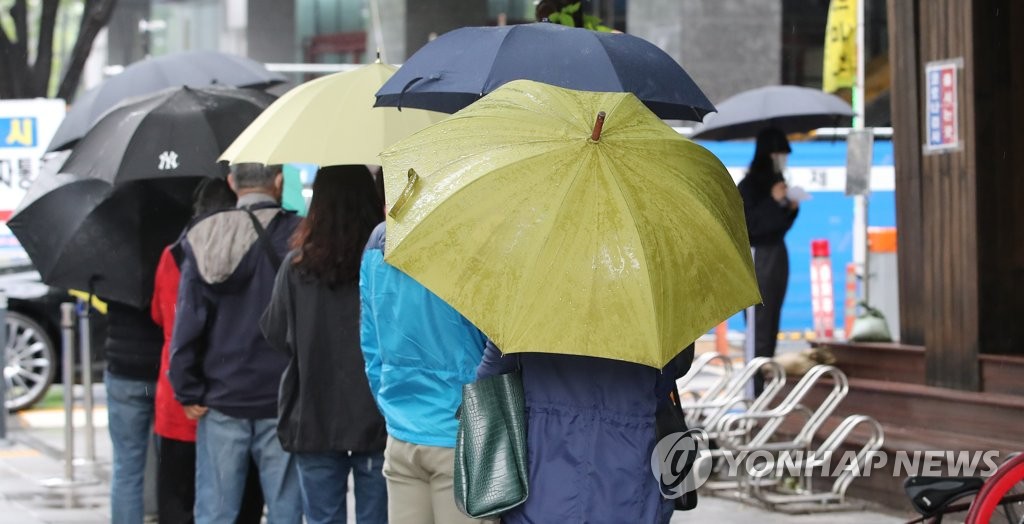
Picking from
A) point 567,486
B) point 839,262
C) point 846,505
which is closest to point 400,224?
point 567,486

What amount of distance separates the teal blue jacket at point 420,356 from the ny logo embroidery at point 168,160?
8.10 ft

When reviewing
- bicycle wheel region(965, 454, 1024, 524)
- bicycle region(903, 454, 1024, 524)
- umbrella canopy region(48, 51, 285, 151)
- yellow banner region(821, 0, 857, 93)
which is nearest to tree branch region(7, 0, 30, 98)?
umbrella canopy region(48, 51, 285, 151)

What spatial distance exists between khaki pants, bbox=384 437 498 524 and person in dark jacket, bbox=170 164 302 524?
1502 millimetres

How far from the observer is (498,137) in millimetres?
4070

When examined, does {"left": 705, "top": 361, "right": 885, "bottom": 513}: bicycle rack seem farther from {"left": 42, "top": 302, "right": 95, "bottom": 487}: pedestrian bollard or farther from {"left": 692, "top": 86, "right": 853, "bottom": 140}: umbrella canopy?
{"left": 42, "top": 302, "right": 95, "bottom": 487}: pedestrian bollard

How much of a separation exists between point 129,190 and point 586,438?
428 centimetres

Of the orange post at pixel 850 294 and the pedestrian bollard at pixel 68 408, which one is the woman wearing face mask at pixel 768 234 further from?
the orange post at pixel 850 294

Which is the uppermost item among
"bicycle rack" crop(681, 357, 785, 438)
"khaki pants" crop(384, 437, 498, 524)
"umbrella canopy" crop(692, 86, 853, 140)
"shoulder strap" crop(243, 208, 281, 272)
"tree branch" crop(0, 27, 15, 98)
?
"tree branch" crop(0, 27, 15, 98)

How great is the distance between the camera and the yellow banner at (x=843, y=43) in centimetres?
1571

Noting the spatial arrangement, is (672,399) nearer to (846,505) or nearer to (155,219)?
(155,219)

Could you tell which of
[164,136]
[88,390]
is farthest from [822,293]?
[164,136]

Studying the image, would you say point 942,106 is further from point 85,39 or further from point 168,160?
point 85,39

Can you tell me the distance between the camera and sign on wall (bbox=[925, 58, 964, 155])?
8.96m

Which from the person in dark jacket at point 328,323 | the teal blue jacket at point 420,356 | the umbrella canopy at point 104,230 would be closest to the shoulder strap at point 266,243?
the person in dark jacket at point 328,323
